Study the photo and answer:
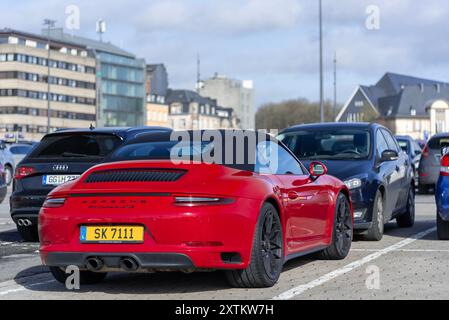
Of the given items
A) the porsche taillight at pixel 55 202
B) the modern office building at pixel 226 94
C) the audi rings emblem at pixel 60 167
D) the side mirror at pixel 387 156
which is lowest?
the porsche taillight at pixel 55 202

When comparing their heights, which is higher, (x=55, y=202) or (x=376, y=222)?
(x=55, y=202)

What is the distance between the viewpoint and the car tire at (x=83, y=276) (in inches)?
320

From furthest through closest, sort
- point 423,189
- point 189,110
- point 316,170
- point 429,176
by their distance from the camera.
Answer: point 189,110, point 423,189, point 429,176, point 316,170

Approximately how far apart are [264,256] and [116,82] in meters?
140

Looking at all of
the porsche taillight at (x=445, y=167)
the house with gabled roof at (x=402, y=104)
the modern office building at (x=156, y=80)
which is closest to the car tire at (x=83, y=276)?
the porsche taillight at (x=445, y=167)

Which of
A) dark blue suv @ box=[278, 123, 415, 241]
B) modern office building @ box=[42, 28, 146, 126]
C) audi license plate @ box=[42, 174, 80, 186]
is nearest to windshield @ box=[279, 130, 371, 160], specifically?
dark blue suv @ box=[278, 123, 415, 241]

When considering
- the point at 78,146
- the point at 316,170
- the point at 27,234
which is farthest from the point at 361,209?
the point at 27,234

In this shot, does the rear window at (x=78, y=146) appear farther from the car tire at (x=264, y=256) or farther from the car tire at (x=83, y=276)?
the car tire at (x=264, y=256)

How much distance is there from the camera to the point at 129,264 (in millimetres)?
7266

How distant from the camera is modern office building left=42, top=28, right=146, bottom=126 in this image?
142875 millimetres

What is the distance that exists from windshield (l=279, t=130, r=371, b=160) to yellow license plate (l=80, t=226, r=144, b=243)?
565cm

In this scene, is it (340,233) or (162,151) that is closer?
(162,151)

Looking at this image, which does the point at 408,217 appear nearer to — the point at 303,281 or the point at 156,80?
the point at 303,281
